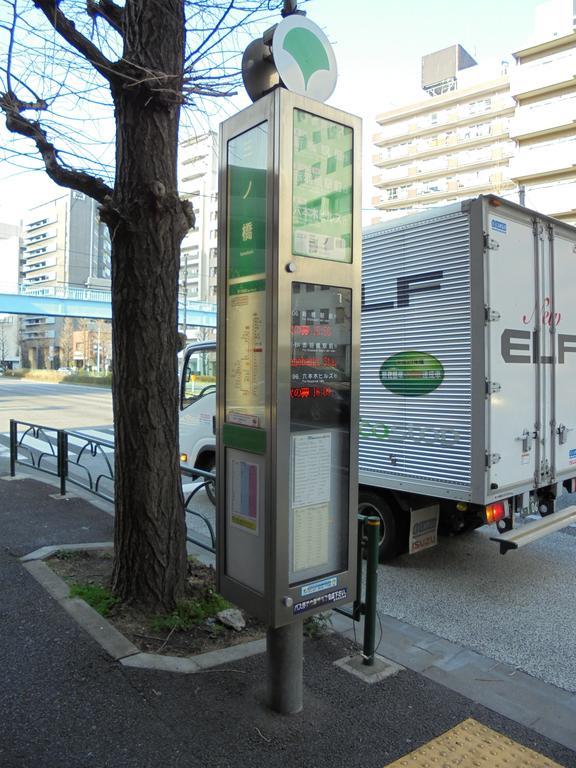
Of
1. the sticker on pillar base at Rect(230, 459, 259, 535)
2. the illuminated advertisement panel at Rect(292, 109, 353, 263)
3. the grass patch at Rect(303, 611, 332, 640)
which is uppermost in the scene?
the illuminated advertisement panel at Rect(292, 109, 353, 263)

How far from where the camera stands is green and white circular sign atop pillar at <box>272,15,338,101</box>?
2842 mm

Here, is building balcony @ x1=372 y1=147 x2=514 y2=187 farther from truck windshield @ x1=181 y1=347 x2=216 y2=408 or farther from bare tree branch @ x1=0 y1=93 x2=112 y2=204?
bare tree branch @ x1=0 y1=93 x2=112 y2=204

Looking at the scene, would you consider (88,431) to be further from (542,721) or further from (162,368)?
(542,721)

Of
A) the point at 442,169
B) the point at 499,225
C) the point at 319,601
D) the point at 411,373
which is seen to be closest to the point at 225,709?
the point at 319,601

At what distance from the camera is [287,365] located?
2754mm

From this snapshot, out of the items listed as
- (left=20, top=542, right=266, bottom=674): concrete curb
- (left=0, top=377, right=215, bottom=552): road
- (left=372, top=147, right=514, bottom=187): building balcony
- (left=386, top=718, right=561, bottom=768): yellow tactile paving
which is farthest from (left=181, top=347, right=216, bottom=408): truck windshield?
(left=372, top=147, right=514, bottom=187): building balcony

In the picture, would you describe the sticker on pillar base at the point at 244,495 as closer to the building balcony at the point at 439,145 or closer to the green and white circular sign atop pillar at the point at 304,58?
the green and white circular sign atop pillar at the point at 304,58

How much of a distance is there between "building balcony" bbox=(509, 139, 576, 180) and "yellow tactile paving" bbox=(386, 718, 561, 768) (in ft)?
169

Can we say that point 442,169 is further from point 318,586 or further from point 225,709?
point 225,709

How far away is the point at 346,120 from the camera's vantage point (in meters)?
2.99

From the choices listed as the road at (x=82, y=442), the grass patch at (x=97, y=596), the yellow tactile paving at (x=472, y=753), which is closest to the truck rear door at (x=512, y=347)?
the yellow tactile paving at (x=472, y=753)

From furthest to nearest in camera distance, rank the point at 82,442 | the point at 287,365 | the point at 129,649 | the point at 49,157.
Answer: the point at 82,442 < the point at 49,157 < the point at 129,649 < the point at 287,365

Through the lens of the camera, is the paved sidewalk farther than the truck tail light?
No

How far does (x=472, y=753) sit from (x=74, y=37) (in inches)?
193
